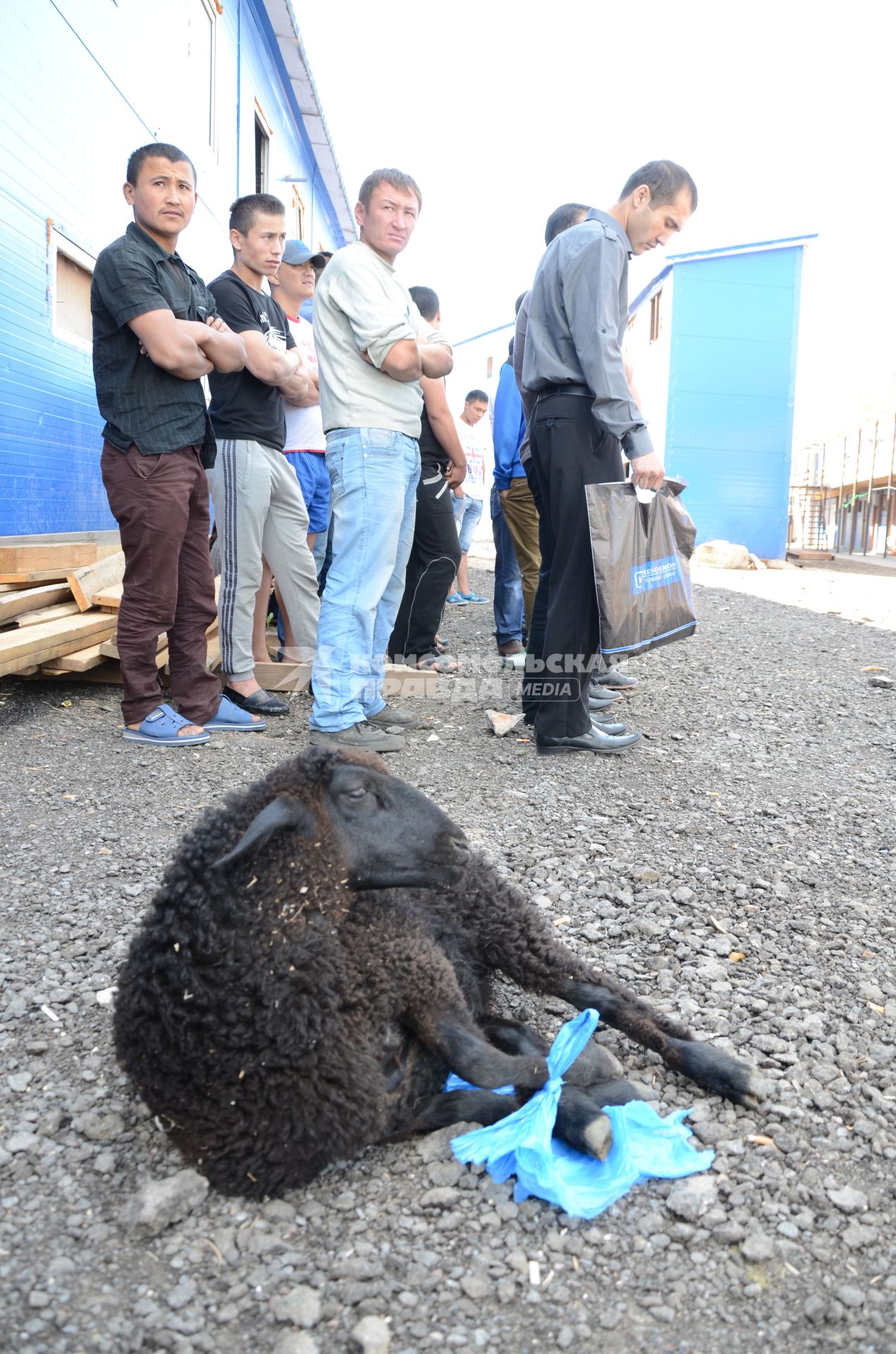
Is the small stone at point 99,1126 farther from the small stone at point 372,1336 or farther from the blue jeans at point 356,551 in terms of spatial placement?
the blue jeans at point 356,551

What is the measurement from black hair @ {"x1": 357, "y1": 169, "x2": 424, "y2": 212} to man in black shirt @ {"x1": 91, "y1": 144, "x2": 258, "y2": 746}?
2.57ft

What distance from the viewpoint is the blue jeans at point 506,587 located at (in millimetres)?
6926

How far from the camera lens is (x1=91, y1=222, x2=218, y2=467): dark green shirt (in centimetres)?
406

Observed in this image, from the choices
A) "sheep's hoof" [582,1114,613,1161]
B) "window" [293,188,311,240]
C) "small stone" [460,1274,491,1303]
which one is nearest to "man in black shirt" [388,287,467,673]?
"sheep's hoof" [582,1114,613,1161]

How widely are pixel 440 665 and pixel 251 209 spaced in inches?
120

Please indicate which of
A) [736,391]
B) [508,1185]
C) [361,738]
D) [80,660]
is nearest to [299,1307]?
[508,1185]

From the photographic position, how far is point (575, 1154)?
194cm

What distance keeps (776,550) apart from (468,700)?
14.8m

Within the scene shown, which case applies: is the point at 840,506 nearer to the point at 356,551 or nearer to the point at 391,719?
the point at 391,719

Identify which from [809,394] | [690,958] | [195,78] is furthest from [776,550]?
[809,394]

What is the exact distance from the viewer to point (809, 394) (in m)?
68.0

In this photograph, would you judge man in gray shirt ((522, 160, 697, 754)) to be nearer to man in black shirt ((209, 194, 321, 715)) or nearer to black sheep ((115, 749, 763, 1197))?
man in black shirt ((209, 194, 321, 715))

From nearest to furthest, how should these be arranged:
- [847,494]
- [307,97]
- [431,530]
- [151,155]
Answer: [151,155], [431,530], [307,97], [847,494]

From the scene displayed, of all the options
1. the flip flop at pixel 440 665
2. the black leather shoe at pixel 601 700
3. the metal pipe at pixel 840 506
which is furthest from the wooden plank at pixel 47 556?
the metal pipe at pixel 840 506
